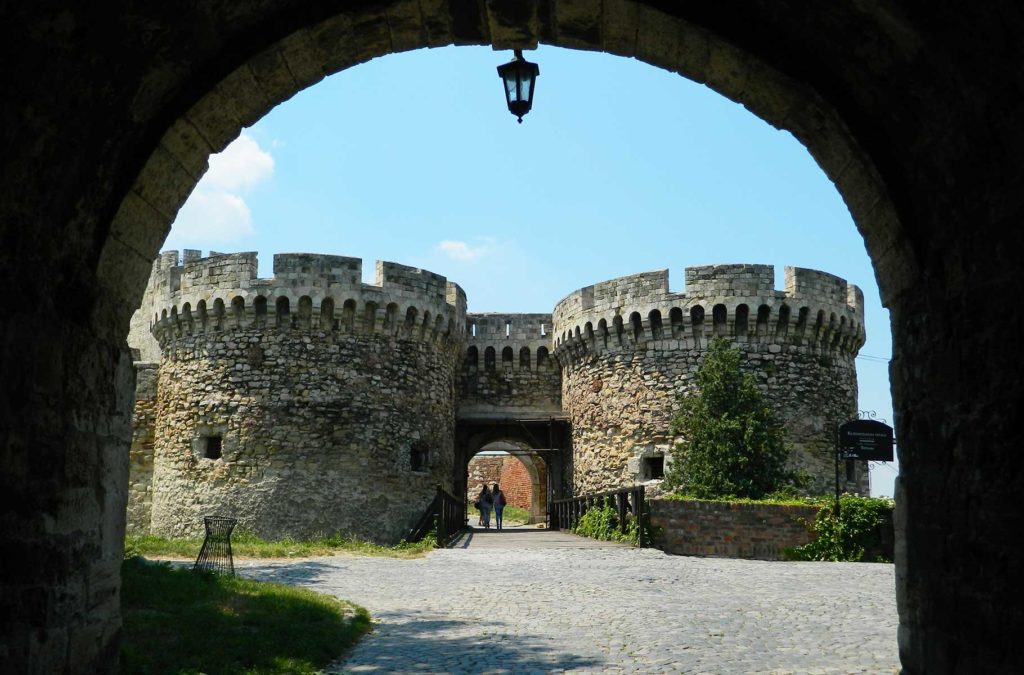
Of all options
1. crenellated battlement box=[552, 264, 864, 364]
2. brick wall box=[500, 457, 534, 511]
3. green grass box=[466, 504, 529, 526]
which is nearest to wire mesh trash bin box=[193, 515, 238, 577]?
crenellated battlement box=[552, 264, 864, 364]

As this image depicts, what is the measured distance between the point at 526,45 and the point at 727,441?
14.8 meters

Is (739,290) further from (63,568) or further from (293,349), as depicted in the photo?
(63,568)

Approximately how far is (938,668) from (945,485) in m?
0.74

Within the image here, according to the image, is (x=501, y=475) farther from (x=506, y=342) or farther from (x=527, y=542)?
(x=527, y=542)

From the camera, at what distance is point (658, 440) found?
20.1 m

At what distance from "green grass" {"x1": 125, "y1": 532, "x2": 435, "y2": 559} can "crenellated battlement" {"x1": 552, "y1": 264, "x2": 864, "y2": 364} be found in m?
7.40

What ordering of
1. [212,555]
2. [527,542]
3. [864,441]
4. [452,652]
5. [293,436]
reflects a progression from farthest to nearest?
[293,436] → [527,542] → [864,441] → [212,555] → [452,652]

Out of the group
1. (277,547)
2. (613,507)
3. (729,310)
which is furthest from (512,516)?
(277,547)

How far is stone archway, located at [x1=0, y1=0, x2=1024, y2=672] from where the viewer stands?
317 centimetres

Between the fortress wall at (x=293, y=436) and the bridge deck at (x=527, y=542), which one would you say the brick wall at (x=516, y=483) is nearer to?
the fortress wall at (x=293, y=436)

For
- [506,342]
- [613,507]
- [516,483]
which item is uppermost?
[506,342]

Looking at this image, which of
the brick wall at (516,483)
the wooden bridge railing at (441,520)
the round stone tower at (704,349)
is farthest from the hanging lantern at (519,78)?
the brick wall at (516,483)

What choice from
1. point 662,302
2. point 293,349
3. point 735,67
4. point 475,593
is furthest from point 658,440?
point 735,67

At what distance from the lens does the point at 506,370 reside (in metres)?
23.7
